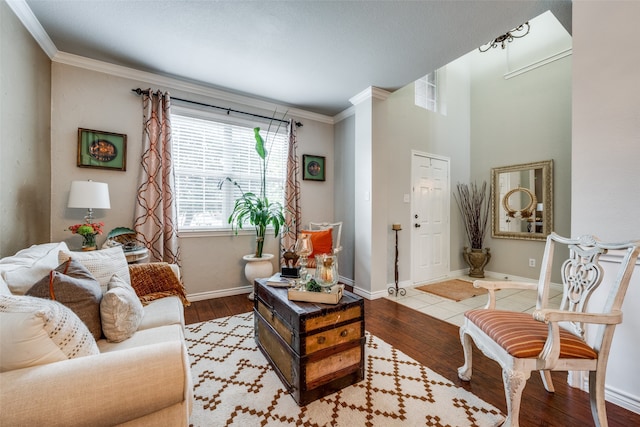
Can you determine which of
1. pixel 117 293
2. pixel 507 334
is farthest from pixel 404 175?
pixel 117 293

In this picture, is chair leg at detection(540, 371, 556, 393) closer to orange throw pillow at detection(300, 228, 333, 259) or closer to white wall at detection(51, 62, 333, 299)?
orange throw pillow at detection(300, 228, 333, 259)

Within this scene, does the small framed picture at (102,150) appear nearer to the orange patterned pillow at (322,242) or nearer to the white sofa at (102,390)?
the white sofa at (102,390)

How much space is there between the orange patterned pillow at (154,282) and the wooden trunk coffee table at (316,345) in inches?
32.7

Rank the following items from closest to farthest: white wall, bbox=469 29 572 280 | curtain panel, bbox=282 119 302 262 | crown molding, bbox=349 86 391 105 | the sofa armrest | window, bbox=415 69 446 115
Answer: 1. the sofa armrest
2. crown molding, bbox=349 86 391 105
3. white wall, bbox=469 29 572 280
4. curtain panel, bbox=282 119 302 262
5. window, bbox=415 69 446 115

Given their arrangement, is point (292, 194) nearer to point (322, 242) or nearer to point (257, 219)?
point (257, 219)

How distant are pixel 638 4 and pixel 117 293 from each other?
3212 mm

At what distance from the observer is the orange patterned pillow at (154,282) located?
74.1 inches

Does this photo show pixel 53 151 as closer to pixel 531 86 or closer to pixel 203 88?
pixel 203 88

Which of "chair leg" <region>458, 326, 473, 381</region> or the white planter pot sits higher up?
the white planter pot

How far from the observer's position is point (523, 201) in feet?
12.8

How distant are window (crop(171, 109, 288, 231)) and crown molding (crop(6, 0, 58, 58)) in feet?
3.54

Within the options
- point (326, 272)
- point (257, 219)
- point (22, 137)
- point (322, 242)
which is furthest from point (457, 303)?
point (22, 137)

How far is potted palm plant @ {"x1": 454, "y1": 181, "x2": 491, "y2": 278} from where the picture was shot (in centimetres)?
425

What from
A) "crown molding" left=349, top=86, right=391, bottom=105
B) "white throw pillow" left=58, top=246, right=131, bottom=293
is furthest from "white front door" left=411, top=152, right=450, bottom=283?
"white throw pillow" left=58, top=246, right=131, bottom=293
